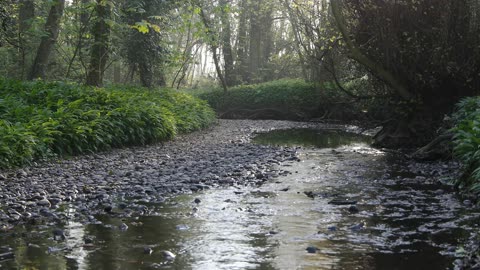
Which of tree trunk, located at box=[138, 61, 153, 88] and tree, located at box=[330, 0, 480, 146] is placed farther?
tree trunk, located at box=[138, 61, 153, 88]

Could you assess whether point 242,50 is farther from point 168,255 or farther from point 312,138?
point 168,255

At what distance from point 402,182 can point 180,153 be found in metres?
5.72

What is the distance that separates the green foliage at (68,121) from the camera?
8.86 metres

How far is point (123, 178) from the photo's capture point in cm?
848

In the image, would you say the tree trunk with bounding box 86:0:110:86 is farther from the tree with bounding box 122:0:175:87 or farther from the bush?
the bush

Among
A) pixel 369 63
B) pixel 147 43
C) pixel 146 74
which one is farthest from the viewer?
pixel 146 74

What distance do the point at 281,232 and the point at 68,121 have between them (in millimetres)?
6800

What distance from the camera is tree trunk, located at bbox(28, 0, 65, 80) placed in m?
18.7

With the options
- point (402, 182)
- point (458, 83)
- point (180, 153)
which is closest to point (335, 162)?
point (402, 182)

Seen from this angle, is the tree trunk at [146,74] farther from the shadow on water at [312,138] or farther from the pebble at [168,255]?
the pebble at [168,255]

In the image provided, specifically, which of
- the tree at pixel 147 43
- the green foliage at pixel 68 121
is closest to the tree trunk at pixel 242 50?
the tree at pixel 147 43

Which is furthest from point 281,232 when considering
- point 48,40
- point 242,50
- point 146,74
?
point 242,50

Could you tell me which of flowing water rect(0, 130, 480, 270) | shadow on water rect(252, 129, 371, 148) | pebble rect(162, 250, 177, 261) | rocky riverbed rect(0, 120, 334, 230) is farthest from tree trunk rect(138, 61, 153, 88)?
pebble rect(162, 250, 177, 261)

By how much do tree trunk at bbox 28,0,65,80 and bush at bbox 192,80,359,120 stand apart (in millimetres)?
10294
